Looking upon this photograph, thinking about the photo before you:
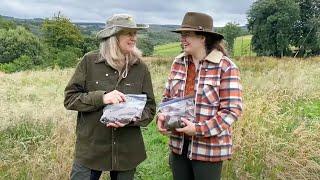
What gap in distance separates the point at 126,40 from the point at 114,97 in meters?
0.46

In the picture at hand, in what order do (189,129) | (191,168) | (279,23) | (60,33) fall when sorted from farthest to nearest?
(60,33) < (279,23) < (191,168) < (189,129)

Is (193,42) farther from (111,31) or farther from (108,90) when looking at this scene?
(108,90)

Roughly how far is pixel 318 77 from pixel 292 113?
A: 16.8 ft

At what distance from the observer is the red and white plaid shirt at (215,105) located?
10.0 feet

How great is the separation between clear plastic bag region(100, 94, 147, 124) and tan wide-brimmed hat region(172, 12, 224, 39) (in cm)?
59

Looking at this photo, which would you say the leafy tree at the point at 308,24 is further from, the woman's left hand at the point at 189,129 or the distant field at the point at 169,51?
the woman's left hand at the point at 189,129

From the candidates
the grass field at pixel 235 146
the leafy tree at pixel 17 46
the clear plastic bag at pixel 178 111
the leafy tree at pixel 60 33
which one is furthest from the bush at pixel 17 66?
the clear plastic bag at pixel 178 111

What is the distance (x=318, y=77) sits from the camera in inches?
426

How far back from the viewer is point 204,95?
3098mm

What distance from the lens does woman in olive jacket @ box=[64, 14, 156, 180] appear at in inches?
127

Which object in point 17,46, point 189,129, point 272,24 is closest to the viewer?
point 189,129

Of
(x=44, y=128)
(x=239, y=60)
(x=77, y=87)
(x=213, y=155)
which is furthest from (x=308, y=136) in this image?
(x=239, y=60)

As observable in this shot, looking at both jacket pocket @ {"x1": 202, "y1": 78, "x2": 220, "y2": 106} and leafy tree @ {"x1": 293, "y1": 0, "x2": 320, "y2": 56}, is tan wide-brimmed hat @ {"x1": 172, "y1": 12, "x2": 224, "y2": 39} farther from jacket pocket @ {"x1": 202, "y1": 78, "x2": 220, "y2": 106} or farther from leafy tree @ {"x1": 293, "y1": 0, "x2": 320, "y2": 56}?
leafy tree @ {"x1": 293, "y1": 0, "x2": 320, "y2": 56}

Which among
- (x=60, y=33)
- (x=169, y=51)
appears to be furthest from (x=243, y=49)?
(x=60, y=33)
